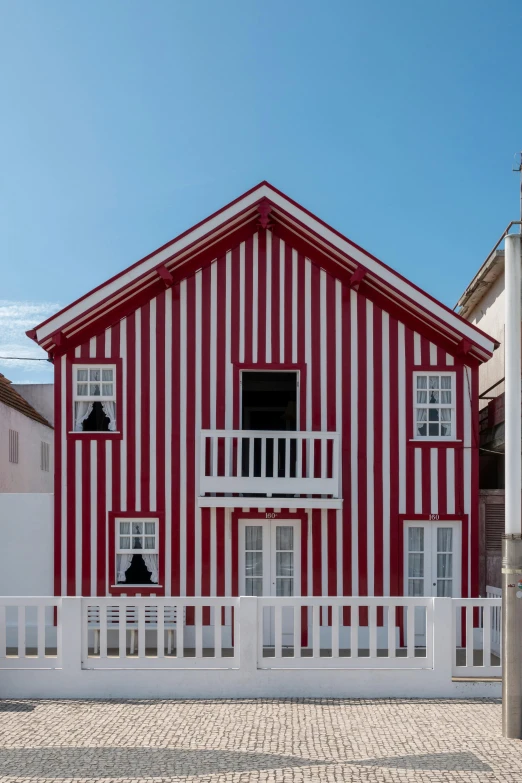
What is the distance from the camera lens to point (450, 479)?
12.8 metres

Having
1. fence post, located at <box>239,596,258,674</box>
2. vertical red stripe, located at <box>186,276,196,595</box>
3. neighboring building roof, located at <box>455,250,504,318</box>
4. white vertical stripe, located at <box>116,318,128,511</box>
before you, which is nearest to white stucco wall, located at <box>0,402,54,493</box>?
white vertical stripe, located at <box>116,318,128,511</box>

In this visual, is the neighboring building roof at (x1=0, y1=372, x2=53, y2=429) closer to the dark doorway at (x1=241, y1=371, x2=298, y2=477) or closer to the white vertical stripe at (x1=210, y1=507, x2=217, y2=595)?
the dark doorway at (x1=241, y1=371, x2=298, y2=477)

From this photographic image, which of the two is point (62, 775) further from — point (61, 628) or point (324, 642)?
point (324, 642)

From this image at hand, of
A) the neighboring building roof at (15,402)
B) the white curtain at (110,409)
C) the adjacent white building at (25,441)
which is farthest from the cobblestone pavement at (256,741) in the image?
the neighboring building roof at (15,402)

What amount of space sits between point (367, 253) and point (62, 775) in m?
9.11

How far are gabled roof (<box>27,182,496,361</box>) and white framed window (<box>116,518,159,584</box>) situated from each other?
10.9 feet

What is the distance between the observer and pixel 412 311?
42.6 ft

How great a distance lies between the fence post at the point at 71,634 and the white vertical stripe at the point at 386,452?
18.6 feet

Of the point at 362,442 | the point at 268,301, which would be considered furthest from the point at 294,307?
the point at 362,442

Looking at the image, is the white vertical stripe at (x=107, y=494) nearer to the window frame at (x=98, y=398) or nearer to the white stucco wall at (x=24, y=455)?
the window frame at (x=98, y=398)

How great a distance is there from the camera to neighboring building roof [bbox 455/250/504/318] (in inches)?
628

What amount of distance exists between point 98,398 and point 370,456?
16.0ft

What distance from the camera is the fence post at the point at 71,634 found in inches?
351

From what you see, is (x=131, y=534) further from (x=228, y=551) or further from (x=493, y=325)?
(x=493, y=325)
